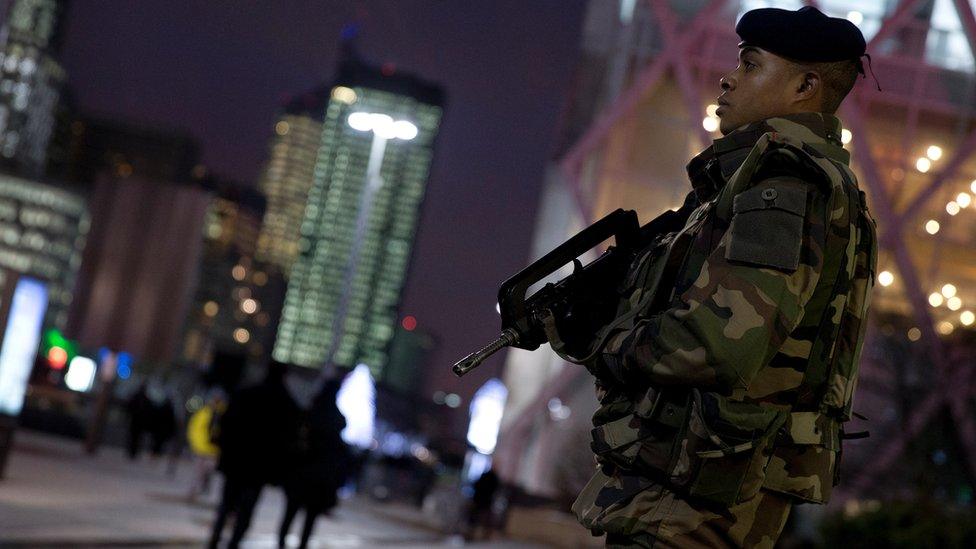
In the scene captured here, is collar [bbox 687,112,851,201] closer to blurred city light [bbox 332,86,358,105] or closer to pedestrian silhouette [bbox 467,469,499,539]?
pedestrian silhouette [bbox 467,469,499,539]

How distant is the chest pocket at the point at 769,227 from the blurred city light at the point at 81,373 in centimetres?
5846

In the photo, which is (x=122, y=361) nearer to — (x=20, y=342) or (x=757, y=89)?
(x=20, y=342)

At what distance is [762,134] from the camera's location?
3.25 m

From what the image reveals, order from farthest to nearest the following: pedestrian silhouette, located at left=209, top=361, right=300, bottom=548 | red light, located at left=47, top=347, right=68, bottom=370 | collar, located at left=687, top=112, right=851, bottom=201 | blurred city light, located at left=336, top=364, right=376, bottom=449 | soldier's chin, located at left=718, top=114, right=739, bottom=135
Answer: red light, located at left=47, top=347, right=68, bottom=370 → blurred city light, located at left=336, top=364, right=376, bottom=449 → pedestrian silhouette, located at left=209, top=361, right=300, bottom=548 → soldier's chin, located at left=718, top=114, right=739, bottom=135 → collar, located at left=687, top=112, right=851, bottom=201

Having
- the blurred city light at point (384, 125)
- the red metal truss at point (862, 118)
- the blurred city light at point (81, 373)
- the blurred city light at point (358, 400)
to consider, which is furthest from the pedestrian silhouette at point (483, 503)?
the blurred city light at point (81, 373)

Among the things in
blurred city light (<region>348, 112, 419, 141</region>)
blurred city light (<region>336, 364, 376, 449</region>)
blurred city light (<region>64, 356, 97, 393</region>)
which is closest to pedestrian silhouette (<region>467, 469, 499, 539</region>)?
blurred city light (<region>336, 364, 376, 449</region>)

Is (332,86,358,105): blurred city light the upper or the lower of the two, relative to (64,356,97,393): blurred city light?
upper

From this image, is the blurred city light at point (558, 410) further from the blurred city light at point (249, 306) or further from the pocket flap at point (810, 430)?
the blurred city light at point (249, 306)

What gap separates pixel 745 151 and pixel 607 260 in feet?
1.38

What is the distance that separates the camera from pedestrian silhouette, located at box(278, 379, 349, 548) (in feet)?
A: 40.0

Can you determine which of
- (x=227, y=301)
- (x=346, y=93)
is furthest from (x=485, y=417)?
(x=227, y=301)

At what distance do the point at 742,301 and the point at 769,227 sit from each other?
0.17m

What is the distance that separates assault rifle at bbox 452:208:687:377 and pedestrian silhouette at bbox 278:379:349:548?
29.1 feet

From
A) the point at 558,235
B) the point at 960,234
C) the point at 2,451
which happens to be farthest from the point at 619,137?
the point at 2,451
